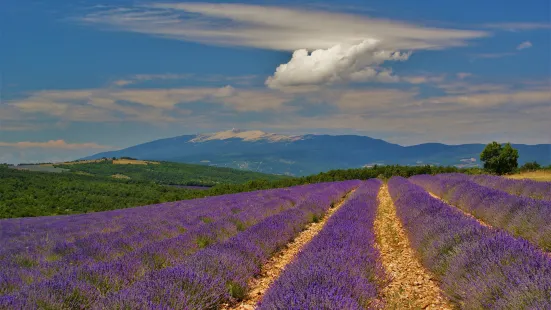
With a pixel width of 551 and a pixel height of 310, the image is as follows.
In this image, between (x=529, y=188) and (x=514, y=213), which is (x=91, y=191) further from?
(x=514, y=213)

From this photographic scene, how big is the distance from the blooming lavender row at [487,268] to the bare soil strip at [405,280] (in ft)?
0.54

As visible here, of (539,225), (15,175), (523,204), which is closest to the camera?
(539,225)

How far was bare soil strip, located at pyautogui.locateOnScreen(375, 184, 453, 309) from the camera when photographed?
4.18 meters

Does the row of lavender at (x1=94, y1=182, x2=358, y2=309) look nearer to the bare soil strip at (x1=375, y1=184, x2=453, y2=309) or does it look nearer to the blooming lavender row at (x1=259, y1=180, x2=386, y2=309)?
the blooming lavender row at (x1=259, y1=180, x2=386, y2=309)

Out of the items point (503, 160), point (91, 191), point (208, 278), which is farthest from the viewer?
→ point (91, 191)

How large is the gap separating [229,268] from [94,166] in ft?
423

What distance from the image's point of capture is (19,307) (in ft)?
10.7

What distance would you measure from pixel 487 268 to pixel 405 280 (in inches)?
64.0

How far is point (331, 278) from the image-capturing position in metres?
3.58

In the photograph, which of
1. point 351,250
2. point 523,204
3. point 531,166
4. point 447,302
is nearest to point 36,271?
point 351,250

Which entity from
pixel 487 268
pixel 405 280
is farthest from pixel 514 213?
pixel 487 268

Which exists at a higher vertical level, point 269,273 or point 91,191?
point 269,273

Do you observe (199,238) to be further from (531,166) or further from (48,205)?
(48,205)

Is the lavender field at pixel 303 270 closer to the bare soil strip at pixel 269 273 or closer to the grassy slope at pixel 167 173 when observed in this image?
the bare soil strip at pixel 269 273
